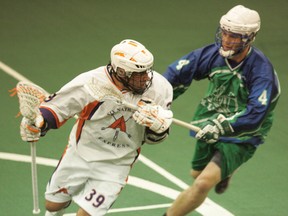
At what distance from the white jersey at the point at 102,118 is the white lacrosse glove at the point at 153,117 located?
0.15 m

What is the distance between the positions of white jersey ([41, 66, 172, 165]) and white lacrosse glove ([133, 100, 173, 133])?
0.15 meters

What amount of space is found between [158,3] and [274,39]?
2104mm

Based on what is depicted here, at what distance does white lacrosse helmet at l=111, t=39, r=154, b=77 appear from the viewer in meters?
4.57

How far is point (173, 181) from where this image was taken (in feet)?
21.2

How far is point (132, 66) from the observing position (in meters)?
4.57

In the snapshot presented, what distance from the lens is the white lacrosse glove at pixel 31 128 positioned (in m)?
4.62

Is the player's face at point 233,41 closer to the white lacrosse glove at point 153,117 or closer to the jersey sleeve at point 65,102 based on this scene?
the white lacrosse glove at point 153,117

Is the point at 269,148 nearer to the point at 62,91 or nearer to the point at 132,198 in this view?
the point at 132,198

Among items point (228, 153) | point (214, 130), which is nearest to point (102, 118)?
point (214, 130)

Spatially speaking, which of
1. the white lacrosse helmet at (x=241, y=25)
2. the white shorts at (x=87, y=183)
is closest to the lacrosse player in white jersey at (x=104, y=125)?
the white shorts at (x=87, y=183)

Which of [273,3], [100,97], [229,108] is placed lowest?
[273,3]

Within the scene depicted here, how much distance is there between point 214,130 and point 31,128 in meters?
1.33

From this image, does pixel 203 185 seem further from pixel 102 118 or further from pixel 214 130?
pixel 102 118

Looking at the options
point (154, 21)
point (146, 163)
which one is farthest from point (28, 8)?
point (146, 163)
